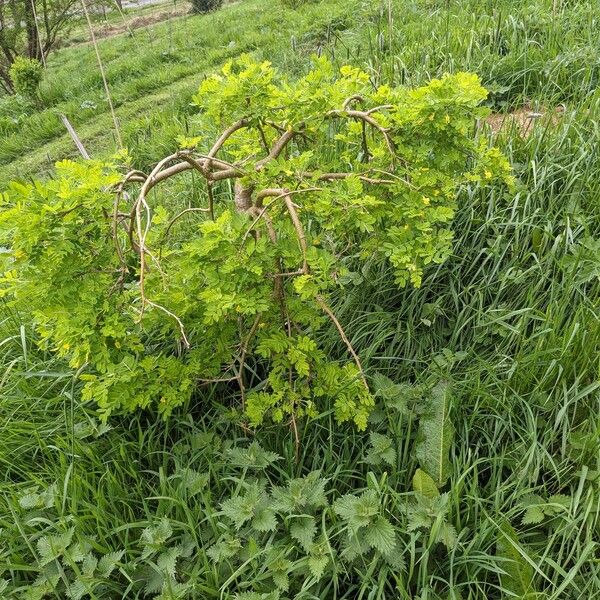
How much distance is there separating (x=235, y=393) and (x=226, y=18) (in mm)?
9330

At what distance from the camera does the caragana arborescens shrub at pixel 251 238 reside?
1.71 meters

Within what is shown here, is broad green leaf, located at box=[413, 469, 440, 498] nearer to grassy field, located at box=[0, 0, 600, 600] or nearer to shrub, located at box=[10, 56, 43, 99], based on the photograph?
grassy field, located at box=[0, 0, 600, 600]

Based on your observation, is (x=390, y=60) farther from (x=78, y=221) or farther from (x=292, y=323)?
(x=78, y=221)

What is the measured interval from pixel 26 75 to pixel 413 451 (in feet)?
26.6

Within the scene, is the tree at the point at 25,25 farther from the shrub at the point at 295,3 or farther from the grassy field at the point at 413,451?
the grassy field at the point at 413,451

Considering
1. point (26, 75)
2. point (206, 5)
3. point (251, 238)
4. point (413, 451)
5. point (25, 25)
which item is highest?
point (25, 25)

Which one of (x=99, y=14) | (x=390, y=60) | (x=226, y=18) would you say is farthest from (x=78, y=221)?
(x=99, y=14)

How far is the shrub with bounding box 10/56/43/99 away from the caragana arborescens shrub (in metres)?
7.14

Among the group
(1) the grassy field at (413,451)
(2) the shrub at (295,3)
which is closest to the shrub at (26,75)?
(2) the shrub at (295,3)

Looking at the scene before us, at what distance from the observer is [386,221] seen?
2238 millimetres

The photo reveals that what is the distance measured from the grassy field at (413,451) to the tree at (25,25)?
31.2ft

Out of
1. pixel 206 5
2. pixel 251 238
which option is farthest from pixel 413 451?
pixel 206 5

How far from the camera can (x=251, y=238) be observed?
Result: 5.73 ft

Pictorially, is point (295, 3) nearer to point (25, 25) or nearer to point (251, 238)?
point (25, 25)
